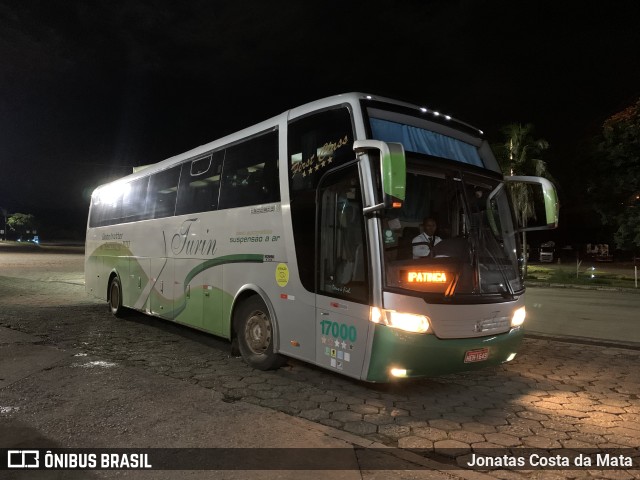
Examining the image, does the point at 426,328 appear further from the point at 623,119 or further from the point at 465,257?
the point at 623,119

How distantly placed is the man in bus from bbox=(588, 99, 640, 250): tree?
25597 mm

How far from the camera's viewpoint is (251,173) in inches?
268

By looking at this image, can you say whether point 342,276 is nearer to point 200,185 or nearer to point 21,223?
point 200,185

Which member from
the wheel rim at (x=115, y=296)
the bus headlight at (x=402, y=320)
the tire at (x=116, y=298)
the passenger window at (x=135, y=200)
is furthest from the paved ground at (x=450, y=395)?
the passenger window at (x=135, y=200)

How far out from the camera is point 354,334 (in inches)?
197

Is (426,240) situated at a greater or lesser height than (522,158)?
lesser

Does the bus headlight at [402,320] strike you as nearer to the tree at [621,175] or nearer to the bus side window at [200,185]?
the bus side window at [200,185]

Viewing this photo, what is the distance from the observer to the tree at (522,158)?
28516 mm

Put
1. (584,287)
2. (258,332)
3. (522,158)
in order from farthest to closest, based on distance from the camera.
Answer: (522,158) < (584,287) < (258,332)

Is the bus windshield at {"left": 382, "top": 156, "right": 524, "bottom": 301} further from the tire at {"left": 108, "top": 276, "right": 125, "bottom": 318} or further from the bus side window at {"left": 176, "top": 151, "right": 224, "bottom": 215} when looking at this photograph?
the tire at {"left": 108, "top": 276, "right": 125, "bottom": 318}

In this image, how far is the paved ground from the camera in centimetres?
434

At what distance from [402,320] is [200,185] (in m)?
4.77

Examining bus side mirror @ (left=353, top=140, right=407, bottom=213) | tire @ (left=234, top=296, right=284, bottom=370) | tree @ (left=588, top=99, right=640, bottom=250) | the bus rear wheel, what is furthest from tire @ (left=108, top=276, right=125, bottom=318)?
tree @ (left=588, top=99, right=640, bottom=250)

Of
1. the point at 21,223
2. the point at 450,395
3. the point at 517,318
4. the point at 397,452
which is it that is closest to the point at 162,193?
the point at 450,395
